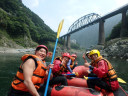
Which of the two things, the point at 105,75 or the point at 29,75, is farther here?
the point at 105,75

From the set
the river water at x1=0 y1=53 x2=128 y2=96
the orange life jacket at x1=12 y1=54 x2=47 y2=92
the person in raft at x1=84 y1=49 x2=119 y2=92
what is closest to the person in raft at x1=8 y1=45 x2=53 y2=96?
the orange life jacket at x1=12 y1=54 x2=47 y2=92

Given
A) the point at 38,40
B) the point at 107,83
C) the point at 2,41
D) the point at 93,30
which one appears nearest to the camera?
the point at 107,83

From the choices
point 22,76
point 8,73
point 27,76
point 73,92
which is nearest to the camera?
point 27,76

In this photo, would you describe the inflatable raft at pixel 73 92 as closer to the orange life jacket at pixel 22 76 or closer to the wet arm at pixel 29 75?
the orange life jacket at pixel 22 76

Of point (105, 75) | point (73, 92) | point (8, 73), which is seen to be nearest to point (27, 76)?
point (73, 92)

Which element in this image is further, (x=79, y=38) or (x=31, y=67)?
(x=79, y=38)

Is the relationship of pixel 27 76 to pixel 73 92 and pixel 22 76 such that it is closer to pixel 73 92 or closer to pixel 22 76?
pixel 22 76

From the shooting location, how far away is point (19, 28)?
40.9 m

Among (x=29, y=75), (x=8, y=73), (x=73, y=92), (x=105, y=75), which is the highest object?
(x=29, y=75)

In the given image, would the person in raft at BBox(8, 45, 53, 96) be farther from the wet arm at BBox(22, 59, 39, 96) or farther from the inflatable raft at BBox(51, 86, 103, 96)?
the inflatable raft at BBox(51, 86, 103, 96)

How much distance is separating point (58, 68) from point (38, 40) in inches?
2360

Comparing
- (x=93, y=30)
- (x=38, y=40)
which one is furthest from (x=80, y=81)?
(x=93, y=30)

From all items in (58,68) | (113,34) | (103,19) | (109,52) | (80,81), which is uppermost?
(103,19)

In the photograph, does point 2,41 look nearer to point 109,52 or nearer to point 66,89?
point 109,52
